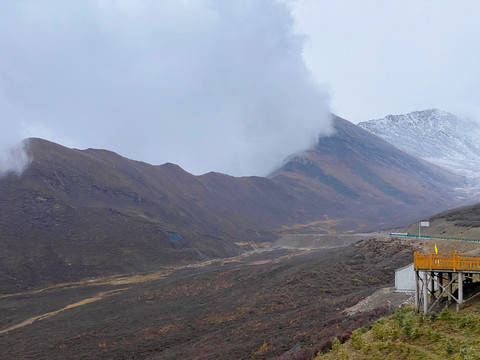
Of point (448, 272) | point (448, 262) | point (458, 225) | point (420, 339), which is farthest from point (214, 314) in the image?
point (458, 225)

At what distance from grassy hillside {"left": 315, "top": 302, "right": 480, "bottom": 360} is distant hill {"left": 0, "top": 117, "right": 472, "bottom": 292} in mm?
54962

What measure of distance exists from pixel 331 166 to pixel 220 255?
113931 mm

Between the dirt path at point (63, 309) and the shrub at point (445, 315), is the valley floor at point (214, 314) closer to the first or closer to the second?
the dirt path at point (63, 309)

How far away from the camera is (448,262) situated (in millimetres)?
13008

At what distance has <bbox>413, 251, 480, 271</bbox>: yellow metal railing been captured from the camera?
12.5 metres

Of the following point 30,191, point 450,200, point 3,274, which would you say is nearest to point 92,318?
point 3,274

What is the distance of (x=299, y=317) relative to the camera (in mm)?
25359

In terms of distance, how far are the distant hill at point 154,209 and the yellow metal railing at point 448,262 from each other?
5637 centimetres

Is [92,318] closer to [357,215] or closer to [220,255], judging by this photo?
[220,255]

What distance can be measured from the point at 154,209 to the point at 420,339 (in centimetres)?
9116

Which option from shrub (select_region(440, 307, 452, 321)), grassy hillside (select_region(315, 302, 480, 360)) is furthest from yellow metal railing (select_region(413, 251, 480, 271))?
shrub (select_region(440, 307, 452, 321))

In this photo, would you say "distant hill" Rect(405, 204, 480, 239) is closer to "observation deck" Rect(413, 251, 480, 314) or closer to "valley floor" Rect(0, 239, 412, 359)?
"valley floor" Rect(0, 239, 412, 359)

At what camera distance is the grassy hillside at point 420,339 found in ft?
34.4

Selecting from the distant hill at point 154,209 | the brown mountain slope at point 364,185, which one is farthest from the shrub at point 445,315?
the brown mountain slope at point 364,185
